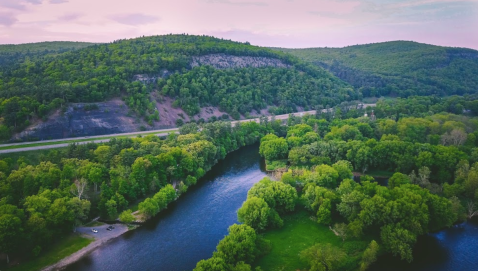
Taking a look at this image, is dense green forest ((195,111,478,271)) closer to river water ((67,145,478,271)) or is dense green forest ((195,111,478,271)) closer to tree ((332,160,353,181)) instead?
tree ((332,160,353,181))

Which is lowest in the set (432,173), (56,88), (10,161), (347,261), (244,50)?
(347,261)

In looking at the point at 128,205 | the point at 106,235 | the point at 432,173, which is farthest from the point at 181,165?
the point at 432,173

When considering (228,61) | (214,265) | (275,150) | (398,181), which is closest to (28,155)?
(214,265)

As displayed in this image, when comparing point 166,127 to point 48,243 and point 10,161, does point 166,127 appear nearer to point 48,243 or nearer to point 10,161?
point 10,161

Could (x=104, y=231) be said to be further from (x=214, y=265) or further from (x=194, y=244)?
(x=214, y=265)

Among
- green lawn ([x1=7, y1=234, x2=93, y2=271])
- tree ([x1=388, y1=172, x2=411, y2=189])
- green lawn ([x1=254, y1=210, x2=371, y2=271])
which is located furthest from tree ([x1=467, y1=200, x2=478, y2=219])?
green lawn ([x1=7, y1=234, x2=93, y2=271])

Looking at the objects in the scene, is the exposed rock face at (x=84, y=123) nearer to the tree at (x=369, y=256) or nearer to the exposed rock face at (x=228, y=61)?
the exposed rock face at (x=228, y=61)
